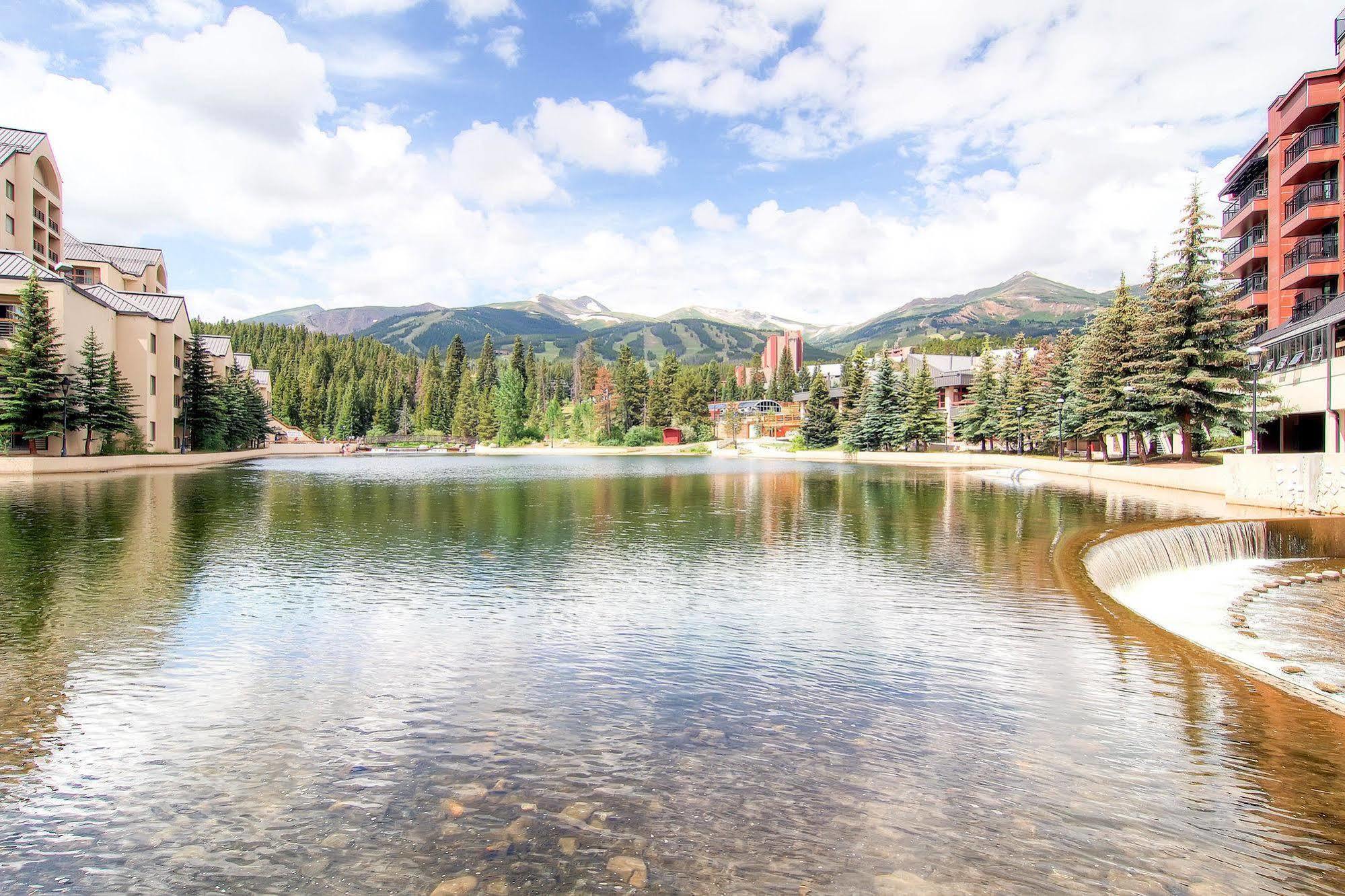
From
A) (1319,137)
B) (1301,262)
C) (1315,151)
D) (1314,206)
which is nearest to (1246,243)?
(1301,262)

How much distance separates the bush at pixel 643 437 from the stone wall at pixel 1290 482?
271ft

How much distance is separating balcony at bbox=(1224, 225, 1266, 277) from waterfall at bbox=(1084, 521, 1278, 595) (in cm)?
3043

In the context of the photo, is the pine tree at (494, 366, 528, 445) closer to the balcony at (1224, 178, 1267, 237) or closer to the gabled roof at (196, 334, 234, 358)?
Answer: the gabled roof at (196, 334, 234, 358)

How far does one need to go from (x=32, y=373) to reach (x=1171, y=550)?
5170cm

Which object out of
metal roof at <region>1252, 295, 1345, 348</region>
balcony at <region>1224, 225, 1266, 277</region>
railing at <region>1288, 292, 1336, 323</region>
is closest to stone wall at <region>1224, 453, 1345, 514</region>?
metal roof at <region>1252, 295, 1345, 348</region>

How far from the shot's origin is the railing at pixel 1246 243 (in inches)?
1745

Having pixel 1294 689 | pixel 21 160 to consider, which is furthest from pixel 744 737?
pixel 21 160

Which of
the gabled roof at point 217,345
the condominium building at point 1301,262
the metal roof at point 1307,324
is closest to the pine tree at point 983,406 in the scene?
the condominium building at point 1301,262

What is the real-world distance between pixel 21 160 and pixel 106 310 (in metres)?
11.1

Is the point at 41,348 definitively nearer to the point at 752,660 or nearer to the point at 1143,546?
the point at 752,660

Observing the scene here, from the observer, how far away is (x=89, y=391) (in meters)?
42.8

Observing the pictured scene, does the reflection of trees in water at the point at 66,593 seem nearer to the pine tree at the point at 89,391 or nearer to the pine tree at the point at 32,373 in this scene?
the pine tree at the point at 32,373

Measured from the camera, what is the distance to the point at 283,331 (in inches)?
6152

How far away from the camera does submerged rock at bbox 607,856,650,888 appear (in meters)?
5.11
